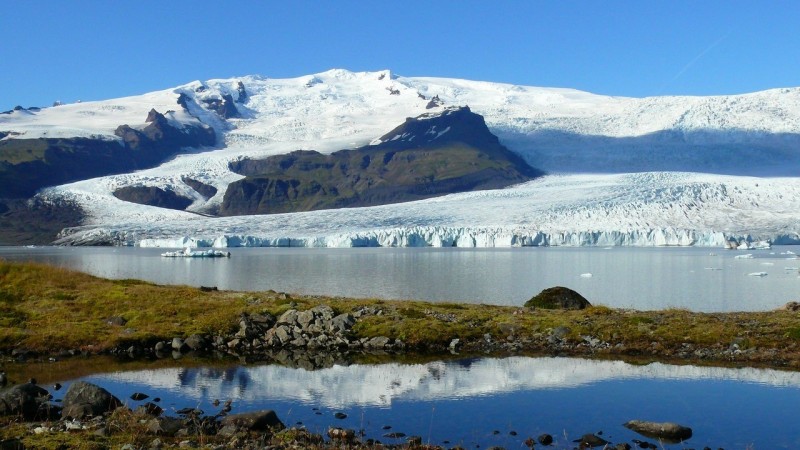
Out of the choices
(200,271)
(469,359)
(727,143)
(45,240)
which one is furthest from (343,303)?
(45,240)

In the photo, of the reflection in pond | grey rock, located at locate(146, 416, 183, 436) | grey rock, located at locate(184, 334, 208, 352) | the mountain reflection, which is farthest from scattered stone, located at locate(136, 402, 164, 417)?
grey rock, located at locate(184, 334, 208, 352)

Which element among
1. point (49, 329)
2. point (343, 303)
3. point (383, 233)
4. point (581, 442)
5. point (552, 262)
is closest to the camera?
point (581, 442)

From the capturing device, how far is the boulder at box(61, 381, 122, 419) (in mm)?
12797

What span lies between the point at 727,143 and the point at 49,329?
144953mm

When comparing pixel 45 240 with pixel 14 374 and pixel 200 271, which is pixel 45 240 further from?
pixel 14 374

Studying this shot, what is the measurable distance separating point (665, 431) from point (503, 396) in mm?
3806

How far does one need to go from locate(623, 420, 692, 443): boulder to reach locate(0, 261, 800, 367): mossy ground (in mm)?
7430

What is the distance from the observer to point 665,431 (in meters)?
12.9

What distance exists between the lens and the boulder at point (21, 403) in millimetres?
12891

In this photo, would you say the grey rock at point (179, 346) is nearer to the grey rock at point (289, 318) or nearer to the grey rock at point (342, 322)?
the grey rock at point (289, 318)

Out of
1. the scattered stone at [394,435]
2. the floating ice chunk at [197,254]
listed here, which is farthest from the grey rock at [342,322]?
the floating ice chunk at [197,254]

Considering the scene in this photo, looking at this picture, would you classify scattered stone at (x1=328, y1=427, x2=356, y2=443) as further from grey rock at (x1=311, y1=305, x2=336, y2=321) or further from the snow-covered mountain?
the snow-covered mountain

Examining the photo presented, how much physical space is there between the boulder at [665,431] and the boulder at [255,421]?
650 cm

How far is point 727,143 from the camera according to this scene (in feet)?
471
